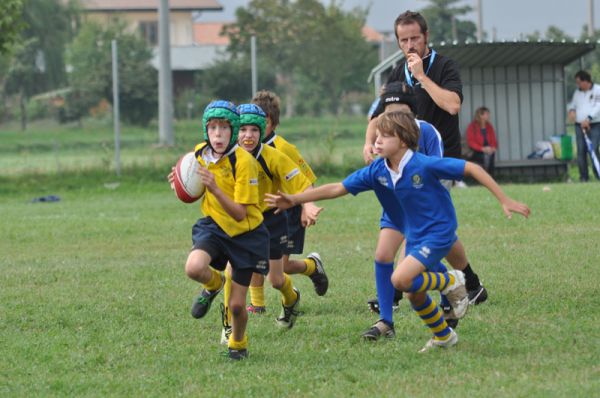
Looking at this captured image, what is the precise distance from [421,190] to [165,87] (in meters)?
18.4

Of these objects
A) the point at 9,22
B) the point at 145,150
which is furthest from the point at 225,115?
the point at 145,150

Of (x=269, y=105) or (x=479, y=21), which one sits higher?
(x=479, y=21)

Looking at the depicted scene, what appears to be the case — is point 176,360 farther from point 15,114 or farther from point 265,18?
point 15,114

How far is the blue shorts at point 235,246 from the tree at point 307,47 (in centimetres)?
3414

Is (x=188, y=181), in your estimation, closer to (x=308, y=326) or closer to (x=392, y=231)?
(x=392, y=231)

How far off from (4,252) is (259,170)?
6436mm

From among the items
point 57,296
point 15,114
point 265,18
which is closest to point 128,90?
point 265,18

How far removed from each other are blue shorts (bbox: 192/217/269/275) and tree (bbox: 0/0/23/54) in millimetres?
15739

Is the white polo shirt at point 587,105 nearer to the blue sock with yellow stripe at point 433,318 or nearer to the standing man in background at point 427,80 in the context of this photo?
the standing man in background at point 427,80

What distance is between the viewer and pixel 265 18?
52031mm

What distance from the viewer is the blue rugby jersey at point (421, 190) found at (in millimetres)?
6652

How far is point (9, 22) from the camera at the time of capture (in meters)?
21.6

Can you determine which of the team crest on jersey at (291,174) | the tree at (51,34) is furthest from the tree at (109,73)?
the team crest on jersey at (291,174)

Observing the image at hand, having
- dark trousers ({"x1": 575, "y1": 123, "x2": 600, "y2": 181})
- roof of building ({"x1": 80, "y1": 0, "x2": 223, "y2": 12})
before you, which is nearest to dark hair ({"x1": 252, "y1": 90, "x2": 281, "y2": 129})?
dark trousers ({"x1": 575, "y1": 123, "x2": 600, "y2": 181})
